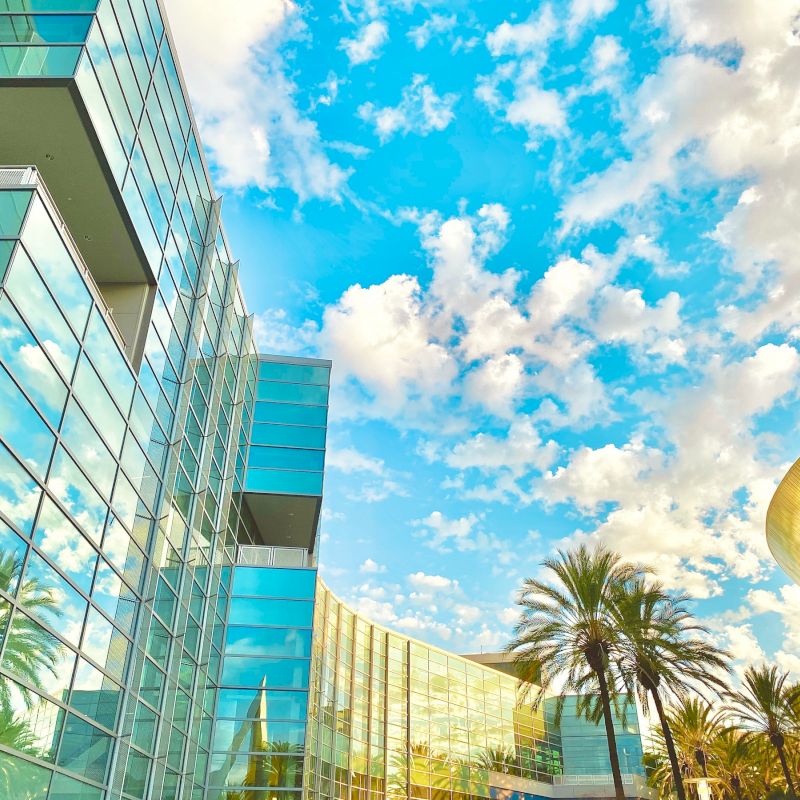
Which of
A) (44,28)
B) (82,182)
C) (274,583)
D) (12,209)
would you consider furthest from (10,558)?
(274,583)

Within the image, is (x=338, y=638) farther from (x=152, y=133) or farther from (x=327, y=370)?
(x=152, y=133)

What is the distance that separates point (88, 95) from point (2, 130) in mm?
1964

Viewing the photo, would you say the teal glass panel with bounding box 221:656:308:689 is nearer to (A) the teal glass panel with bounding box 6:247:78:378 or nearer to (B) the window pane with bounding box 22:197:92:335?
(A) the teal glass panel with bounding box 6:247:78:378

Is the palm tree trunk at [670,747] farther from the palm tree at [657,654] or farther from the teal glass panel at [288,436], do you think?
the teal glass panel at [288,436]

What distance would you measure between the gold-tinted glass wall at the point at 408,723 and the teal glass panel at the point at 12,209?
26.4 m

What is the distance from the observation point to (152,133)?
19.0m

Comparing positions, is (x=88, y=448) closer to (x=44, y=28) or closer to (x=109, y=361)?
(x=109, y=361)

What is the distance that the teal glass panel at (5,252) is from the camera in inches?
471

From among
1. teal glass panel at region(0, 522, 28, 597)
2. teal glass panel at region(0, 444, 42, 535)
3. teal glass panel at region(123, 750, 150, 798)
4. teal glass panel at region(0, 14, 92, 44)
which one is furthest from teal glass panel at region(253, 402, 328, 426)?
teal glass panel at region(0, 522, 28, 597)

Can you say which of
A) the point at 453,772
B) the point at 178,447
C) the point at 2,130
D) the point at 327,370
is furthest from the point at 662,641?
the point at 2,130

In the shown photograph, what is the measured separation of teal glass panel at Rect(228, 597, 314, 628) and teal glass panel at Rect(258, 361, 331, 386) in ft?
30.2

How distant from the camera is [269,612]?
25.3 metres

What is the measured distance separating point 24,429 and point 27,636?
324 centimetres

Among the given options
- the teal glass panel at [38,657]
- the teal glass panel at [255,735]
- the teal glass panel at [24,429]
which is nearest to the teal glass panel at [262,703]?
the teal glass panel at [255,735]
